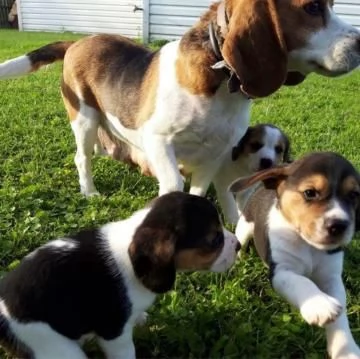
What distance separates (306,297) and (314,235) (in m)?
0.35

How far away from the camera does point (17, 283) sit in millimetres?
3145

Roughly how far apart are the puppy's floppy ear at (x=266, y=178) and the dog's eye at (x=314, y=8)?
44.3 inches

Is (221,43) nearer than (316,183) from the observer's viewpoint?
No

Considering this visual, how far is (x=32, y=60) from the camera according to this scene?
6.09m

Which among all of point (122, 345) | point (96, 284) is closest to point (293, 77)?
point (96, 284)

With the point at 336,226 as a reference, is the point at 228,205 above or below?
below

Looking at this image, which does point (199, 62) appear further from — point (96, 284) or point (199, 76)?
point (96, 284)

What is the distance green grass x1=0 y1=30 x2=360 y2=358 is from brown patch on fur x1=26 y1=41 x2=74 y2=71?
97 centimetres

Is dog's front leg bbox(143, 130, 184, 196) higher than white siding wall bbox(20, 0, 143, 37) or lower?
higher

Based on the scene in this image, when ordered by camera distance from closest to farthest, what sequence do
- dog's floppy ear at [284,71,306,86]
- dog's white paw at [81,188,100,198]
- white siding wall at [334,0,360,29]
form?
dog's floppy ear at [284,71,306,86]
dog's white paw at [81,188,100,198]
white siding wall at [334,0,360,29]

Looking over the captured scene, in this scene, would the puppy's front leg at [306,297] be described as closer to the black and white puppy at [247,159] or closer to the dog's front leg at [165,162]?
the dog's front leg at [165,162]

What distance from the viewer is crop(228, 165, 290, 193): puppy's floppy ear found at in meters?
3.80

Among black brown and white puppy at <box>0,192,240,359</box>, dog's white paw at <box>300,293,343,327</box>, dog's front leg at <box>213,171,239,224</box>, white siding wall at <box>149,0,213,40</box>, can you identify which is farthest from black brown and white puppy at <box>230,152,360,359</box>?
white siding wall at <box>149,0,213,40</box>

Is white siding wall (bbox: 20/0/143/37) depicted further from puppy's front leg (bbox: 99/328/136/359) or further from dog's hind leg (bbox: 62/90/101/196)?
puppy's front leg (bbox: 99/328/136/359)
